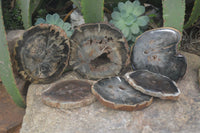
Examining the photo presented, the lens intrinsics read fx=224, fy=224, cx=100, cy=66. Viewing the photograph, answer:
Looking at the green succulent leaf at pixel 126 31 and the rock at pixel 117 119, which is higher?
the green succulent leaf at pixel 126 31

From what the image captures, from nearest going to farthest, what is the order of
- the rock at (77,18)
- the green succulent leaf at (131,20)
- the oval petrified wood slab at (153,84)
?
the oval petrified wood slab at (153,84), the green succulent leaf at (131,20), the rock at (77,18)

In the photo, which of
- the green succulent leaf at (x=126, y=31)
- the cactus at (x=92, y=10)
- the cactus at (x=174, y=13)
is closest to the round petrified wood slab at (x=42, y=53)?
the cactus at (x=92, y=10)

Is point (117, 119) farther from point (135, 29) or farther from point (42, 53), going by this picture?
point (135, 29)

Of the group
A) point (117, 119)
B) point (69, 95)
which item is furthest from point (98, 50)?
point (117, 119)

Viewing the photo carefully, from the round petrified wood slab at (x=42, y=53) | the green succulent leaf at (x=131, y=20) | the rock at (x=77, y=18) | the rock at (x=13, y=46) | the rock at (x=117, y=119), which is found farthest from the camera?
the rock at (x=77, y=18)

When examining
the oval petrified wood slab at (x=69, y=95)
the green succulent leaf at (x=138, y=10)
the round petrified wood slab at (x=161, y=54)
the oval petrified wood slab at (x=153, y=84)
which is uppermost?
the green succulent leaf at (x=138, y=10)

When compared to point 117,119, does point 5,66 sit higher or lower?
higher

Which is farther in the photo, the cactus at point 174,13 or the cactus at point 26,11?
the cactus at point 26,11

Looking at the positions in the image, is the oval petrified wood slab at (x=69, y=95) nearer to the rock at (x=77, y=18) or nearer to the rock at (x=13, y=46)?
the rock at (x=13, y=46)
